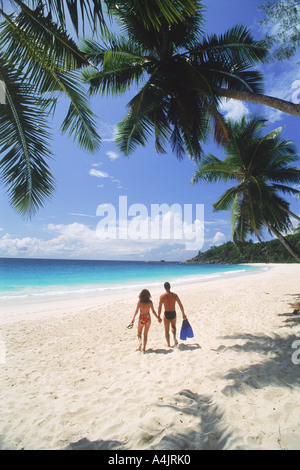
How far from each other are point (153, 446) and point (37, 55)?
4839mm

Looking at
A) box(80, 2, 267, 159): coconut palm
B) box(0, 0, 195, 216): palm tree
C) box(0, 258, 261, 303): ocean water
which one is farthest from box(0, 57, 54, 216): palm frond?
box(0, 258, 261, 303): ocean water

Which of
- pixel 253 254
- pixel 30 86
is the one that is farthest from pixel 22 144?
pixel 253 254

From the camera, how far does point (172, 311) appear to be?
5000 millimetres

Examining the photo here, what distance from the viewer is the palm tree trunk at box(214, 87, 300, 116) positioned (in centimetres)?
366

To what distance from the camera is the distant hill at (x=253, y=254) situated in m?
46.9

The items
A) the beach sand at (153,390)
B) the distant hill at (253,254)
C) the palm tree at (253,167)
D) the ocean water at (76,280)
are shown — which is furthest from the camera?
the distant hill at (253,254)

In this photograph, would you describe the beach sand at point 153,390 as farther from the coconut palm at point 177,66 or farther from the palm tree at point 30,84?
the coconut palm at point 177,66

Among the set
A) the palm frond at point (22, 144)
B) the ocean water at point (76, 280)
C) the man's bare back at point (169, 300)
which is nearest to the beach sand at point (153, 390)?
the man's bare back at point (169, 300)

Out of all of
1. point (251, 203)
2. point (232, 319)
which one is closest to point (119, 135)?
point (251, 203)

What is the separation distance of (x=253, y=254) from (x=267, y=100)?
197 feet

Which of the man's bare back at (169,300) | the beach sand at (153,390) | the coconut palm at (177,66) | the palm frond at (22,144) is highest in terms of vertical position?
the coconut palm at (177,66)

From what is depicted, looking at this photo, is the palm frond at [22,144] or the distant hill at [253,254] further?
the distant hill at [253,254]

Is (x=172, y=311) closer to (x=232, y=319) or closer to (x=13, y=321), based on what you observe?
(x=232, y=319)

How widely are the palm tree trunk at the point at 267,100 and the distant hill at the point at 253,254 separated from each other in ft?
19.1
